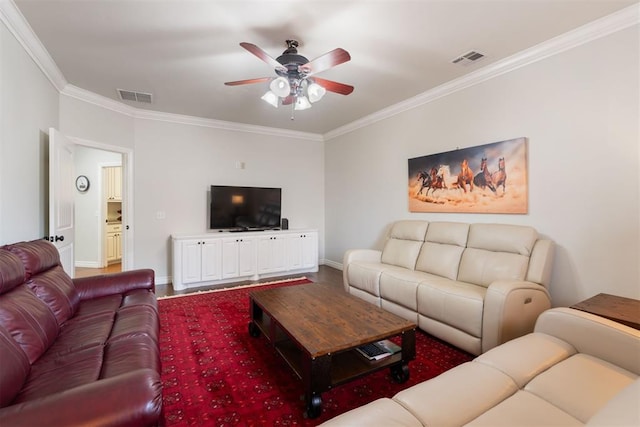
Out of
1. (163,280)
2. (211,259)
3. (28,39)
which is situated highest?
(28,39)

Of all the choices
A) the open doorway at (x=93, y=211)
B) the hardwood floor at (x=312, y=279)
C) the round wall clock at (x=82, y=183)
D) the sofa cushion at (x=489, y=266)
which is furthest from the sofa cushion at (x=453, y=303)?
the round wall clock at (x=82, y=183)

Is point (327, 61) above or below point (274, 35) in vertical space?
below

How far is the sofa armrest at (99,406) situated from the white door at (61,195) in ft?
8.23

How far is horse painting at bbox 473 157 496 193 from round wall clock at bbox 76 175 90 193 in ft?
22.3

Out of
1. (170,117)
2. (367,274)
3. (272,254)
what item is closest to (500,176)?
(367,274)

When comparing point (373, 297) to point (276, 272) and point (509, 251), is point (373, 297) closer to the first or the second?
point (509, 251)

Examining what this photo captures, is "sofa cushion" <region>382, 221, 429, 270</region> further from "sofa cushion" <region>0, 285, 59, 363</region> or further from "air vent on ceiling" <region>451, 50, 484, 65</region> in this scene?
"sofa cushion" <region>0, 285, 59, 363</region>

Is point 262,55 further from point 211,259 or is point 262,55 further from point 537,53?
A: point 211,259

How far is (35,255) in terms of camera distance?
1987mm

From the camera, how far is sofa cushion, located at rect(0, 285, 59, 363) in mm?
1436

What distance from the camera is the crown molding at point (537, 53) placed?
2.21 metres

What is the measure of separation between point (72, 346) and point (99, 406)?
0.94 meters

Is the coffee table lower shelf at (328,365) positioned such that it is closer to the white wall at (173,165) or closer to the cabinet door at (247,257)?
the cabinet door at (247,257)

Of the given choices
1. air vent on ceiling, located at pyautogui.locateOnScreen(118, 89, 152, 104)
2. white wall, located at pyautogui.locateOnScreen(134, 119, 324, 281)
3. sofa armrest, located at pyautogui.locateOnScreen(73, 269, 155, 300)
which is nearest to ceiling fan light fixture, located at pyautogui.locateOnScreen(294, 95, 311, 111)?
sofa armrest, located at pyautogui.locateOnScreen(73, 269, 155, 300)
